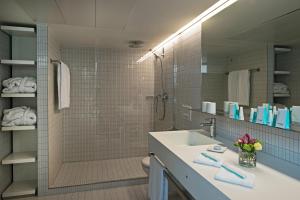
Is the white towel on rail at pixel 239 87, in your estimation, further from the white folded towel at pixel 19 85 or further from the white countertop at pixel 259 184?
the white folded towel at pixel 19 85

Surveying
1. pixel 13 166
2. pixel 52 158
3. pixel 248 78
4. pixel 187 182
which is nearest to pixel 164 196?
pixel 187 182

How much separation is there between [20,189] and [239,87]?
9.14 ft

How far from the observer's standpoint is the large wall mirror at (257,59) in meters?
1.29

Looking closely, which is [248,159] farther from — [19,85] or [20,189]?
[20,189]

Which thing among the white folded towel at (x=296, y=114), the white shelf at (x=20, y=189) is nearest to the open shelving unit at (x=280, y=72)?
the white folded towel at (x=296, y=114)

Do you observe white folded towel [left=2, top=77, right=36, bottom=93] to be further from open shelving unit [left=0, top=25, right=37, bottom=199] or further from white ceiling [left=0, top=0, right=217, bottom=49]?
white ceiling [left=0, top=0, right=217, bottom=49]

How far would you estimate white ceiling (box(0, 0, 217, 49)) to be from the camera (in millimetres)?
1879

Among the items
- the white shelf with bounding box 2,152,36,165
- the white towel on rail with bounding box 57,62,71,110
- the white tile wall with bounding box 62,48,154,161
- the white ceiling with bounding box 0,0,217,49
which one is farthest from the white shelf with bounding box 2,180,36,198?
→ the white ceiling with bounding box 0,0,217,49

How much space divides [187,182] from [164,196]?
0.56 m

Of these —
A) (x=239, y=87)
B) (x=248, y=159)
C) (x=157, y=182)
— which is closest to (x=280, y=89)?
(x=239, y=87)

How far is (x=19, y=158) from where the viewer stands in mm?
2539

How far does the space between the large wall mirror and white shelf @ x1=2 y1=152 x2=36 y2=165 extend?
2.25 metres

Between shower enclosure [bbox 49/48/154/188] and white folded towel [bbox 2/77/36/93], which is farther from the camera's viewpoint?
shower enclosure [bbox 49/48/154/188]

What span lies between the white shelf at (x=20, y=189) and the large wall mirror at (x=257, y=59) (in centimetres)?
244
